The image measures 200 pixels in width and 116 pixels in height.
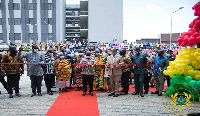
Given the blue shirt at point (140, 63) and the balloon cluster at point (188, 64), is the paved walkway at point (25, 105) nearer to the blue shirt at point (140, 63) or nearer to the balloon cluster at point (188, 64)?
the blue shirt at point (140, 63)

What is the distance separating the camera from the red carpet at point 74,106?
234 inches

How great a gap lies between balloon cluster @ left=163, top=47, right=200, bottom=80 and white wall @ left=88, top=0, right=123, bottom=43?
38.7 meters

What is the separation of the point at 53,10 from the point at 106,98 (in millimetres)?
46279

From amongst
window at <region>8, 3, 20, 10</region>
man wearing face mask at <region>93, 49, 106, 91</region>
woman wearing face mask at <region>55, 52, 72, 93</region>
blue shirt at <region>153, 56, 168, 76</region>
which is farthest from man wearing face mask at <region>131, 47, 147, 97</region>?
window at <region>8, 3, 20, 10</region>

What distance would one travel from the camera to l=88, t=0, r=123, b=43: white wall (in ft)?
151

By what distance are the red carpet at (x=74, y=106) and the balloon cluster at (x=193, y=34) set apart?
415 centimetres

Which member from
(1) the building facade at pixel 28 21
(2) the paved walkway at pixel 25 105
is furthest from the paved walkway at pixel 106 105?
(1) the building facade at pixel 28 21

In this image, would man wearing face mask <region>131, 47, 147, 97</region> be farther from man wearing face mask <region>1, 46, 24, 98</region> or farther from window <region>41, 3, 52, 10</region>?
window <region>41, 3, 52, 10</region>

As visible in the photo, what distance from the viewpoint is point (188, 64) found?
7.53 metres

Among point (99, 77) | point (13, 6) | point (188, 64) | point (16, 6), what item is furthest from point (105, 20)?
point (188, 64)

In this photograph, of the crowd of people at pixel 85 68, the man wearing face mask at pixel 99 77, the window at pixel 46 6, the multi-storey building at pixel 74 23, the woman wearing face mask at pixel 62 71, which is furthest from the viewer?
the multi-storey building at pixel 74 23

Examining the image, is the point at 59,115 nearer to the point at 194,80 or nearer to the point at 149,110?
the point at 149,110

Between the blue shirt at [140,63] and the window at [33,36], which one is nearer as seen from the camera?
the blue shirt at [140,63]

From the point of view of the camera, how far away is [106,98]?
26.2 feet
